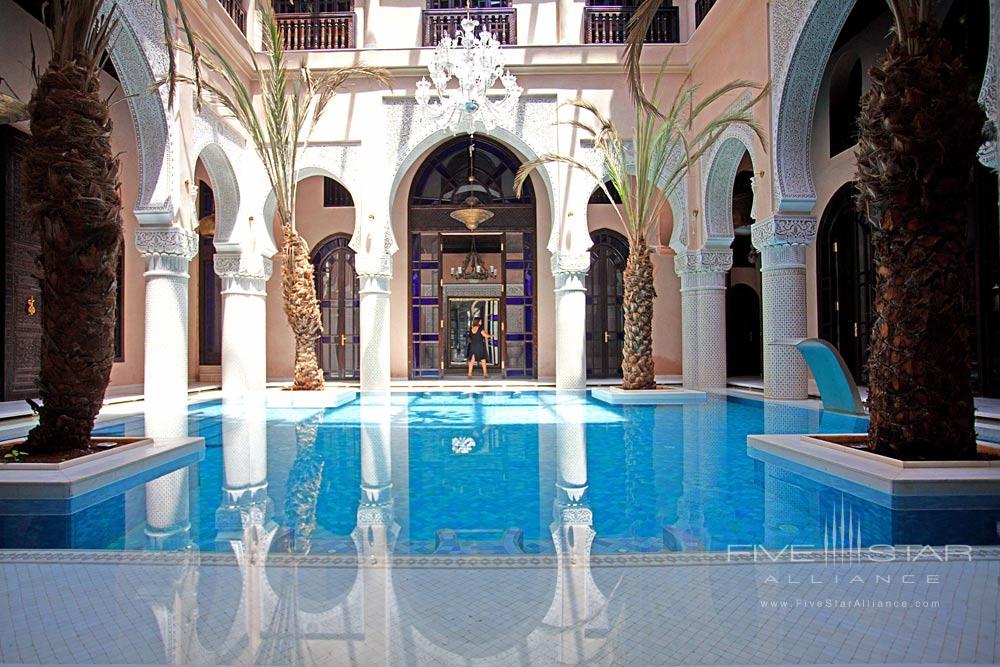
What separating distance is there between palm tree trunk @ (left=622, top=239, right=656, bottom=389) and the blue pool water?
11.6ft

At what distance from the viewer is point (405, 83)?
1159 centimetres

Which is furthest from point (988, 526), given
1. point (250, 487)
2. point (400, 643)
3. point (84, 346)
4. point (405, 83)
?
point (405, 83)

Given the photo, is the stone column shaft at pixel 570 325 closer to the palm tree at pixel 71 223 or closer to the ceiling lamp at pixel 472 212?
the ceiling lamp at pixel 472 212

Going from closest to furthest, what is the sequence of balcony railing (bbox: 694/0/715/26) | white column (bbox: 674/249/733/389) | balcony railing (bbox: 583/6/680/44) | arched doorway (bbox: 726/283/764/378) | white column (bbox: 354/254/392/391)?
balcony railing (bbox: 694/0/715/26) → white column (bbox: 354/254/392/391) → white column (bbox: 674/249/733/389) → balcony railing (bbox: 583/6/680/44) → arched doorway (bbox: 726/283/764/378)

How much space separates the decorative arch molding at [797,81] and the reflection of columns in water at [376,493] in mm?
6214

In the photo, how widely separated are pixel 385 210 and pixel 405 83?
243cm

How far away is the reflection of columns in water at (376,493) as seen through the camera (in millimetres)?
2896

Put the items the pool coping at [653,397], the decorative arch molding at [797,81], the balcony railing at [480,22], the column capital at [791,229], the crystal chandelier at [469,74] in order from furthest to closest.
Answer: the balcony railing at [480,22], the crystal chandelier at [469,74], the pool coping at [653,397], the column capital at [791,229], the decorative arch molding at [797,81]

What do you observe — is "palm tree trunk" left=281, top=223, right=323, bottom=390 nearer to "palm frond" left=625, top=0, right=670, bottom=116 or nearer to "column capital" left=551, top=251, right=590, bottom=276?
"column capital" left=551, top=251, right=590, bottom=276

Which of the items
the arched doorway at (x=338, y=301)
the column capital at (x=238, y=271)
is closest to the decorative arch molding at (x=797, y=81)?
the column capital at (x=238, y=271)

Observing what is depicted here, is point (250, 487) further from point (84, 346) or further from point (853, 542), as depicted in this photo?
point (853, 542)

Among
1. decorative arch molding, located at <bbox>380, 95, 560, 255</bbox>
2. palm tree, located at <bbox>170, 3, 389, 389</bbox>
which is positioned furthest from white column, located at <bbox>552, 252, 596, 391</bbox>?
palm tree, located at <bbox>170, 3, 389, 389</bbox>

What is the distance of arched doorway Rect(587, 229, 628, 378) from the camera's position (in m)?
14.8

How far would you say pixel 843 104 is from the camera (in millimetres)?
11328
